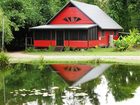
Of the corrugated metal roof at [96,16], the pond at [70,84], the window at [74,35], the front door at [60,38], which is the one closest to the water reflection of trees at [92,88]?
the pond at [70,84]

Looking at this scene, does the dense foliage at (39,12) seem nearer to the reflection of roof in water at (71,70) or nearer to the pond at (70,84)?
the reflection of roof in water at (71,70)

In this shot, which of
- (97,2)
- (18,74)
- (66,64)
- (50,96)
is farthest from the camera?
(97,2)

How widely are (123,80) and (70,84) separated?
3.40 m

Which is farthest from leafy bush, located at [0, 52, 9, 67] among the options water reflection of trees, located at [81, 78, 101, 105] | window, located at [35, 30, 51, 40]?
window, located at [35, 30, 51, 40]

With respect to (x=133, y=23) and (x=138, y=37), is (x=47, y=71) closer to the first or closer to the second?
(x=138, y=37)

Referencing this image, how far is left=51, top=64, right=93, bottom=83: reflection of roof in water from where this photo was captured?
26339 millimetres

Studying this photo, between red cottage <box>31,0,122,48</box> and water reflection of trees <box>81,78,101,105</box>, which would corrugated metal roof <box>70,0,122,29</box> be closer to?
red cottage <box>31,0,122,48</box>

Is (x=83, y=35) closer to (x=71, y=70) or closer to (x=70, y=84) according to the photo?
(x=71, y=70)

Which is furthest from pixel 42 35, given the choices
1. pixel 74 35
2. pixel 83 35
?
pixel 83 35

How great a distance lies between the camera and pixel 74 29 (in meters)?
49.3

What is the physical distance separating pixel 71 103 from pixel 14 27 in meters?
32.0

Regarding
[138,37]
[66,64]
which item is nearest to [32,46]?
[138,37]

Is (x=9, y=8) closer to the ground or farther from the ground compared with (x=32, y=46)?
farther from the ground

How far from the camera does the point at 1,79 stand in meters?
25.4
